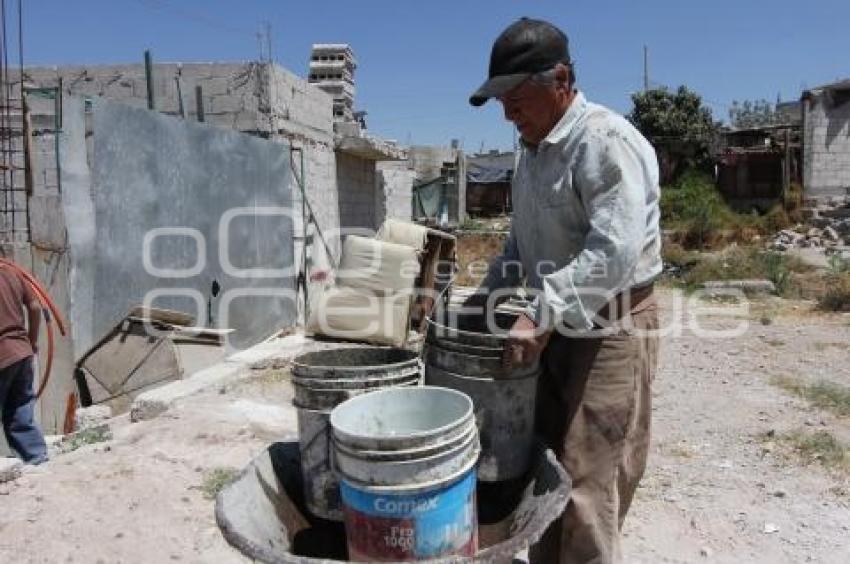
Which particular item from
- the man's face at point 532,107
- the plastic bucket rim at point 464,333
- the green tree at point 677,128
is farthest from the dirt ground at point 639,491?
the green tree at point 677,128

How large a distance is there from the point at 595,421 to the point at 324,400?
0.86 metres

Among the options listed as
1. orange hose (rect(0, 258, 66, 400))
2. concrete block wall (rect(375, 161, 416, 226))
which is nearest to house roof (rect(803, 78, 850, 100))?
concrete block wall (rect(375, 161, 416, 226))

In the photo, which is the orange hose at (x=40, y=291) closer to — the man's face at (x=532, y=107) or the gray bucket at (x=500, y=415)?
the gray bucket at (x=500, y=415)

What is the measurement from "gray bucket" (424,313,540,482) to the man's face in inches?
25.9

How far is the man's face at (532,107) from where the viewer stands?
2.17 metres

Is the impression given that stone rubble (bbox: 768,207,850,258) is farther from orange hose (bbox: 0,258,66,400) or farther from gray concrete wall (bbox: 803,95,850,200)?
orange hose (bbox: 0,258,66,400)

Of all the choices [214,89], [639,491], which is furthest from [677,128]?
[639,491]

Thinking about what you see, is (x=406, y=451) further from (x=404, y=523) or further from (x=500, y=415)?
(x=500, y=415)

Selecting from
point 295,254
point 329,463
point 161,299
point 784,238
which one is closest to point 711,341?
point 295,254

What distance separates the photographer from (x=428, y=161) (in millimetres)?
26922

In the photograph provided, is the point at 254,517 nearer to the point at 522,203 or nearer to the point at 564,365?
the point at 564,365

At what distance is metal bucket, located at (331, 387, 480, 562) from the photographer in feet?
5.40

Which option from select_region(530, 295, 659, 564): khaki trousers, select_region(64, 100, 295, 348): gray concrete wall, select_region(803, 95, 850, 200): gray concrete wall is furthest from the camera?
select_region(803, 95, 850, 200): gray concrete wall

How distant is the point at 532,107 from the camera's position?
2.21 metres
